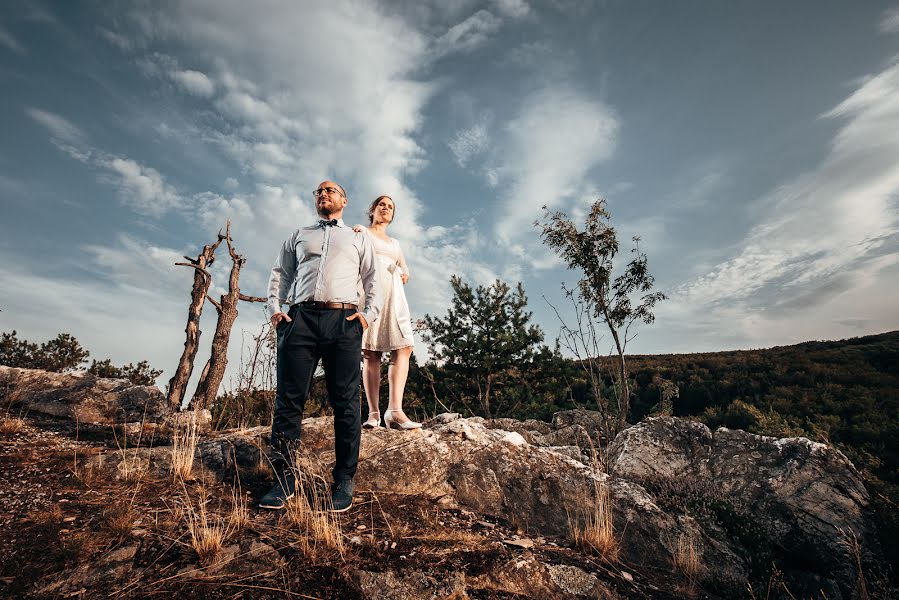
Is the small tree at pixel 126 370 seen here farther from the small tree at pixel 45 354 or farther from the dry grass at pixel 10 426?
the dry grass at pixel 10 426

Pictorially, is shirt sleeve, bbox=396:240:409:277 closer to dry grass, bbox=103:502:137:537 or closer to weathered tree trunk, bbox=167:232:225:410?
dry grass, bbox=103:502:137:537

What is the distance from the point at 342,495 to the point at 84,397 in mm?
4576

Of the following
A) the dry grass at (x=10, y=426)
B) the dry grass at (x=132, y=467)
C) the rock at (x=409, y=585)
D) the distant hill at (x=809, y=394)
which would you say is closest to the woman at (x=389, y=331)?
the dry grass at (x=132, y=467)

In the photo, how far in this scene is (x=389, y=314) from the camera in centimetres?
412

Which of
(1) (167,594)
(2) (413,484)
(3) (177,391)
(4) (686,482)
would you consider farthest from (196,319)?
(4) (686,482)

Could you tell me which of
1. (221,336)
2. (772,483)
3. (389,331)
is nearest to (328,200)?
(389,331)

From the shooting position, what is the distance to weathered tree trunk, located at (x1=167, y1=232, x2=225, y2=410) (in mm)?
9781

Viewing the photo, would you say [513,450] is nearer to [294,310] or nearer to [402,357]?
[402,357]

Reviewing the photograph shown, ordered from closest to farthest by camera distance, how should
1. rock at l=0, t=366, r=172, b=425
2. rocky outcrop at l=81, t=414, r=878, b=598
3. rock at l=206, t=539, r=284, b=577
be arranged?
1. rock at l=206, t=539, r=284, b=577
2. rocky outcrop at l=81, t=414, r=878, b=598
3. rock at l=0, t=366, r=172, b=425

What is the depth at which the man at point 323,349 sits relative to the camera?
2.75m

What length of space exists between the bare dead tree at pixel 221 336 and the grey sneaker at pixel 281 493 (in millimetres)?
7910

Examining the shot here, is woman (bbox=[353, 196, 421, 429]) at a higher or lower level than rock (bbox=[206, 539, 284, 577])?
higher

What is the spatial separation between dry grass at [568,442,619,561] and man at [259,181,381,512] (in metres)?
1.79

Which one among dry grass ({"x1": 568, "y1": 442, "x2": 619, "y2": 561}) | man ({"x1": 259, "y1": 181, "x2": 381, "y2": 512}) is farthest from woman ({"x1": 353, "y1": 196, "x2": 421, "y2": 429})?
dry grass ({"x1": 568, "y1": 442, "x2": 619, "y2": 561})
